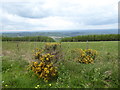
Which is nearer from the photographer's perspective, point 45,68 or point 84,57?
point 45,68

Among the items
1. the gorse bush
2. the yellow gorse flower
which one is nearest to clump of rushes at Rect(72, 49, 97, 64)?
the yellow gorse flower

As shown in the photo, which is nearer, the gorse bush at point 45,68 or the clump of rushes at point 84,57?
the gorse bush at point 45,68

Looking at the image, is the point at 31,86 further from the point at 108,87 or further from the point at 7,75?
the point at 108,87

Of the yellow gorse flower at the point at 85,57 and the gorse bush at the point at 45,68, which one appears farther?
the yellow gorse flower at the point at 85,57

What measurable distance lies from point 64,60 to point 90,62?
1.23 metres

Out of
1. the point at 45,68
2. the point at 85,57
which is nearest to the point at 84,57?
the point at 85,57

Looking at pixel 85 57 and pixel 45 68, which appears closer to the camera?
pixel 45 68

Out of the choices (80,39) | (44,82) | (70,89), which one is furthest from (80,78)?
(80,39)

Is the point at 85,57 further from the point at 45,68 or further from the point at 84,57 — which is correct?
A: the point at 45,68

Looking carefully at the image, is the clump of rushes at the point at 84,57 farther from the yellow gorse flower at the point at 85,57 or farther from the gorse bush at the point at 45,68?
the gorse bush at the point at 45,68

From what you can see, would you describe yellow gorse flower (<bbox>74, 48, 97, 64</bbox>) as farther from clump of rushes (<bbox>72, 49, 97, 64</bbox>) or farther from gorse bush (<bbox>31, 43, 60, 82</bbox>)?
gorse bush (<bbox>31, 43, 60, 82</bbox>)

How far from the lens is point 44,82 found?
331 cm

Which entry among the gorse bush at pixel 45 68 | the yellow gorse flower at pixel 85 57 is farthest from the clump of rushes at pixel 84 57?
the gorse bush at pixel 45 68

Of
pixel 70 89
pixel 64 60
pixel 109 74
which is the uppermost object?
pixel 64 60
